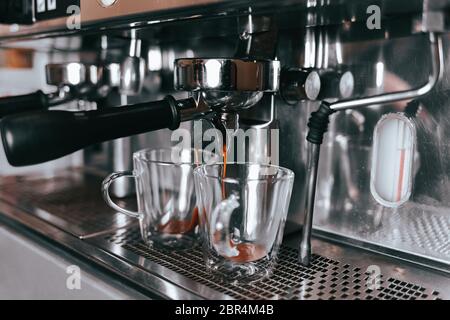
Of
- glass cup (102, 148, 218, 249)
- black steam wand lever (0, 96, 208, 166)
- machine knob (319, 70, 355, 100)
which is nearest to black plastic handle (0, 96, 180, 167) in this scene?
black steam wand lever (0, 96, 208, 166)

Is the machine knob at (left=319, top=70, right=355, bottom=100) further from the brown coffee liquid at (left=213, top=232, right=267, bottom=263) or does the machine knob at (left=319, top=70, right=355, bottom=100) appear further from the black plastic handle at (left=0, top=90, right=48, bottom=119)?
the black plastic handle at (left=0, top=90, right=48, bottom=119)

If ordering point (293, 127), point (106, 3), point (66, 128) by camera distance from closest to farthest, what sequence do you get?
point (66, 128) < point (106, 3) < point (293, 127)

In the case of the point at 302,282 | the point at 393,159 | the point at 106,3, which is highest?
the point at 106,3

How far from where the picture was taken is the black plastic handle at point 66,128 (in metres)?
0.41

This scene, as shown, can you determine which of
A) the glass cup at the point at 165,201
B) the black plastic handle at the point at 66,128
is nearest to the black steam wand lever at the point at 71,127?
the black plastic handle at the point at 66,128

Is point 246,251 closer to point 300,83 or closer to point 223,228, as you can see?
point 223,228

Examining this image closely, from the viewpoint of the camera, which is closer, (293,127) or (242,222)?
(242,222)

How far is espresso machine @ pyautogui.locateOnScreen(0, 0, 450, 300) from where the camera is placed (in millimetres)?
465

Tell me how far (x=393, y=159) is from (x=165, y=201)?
0.89 ft

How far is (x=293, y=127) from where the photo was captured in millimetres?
650

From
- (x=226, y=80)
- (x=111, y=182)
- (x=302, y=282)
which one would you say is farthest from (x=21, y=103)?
(x=302, y=282)

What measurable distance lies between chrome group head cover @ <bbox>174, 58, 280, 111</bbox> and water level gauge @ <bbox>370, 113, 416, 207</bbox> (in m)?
0.16

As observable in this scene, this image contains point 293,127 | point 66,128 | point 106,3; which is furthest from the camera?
point 293,127
